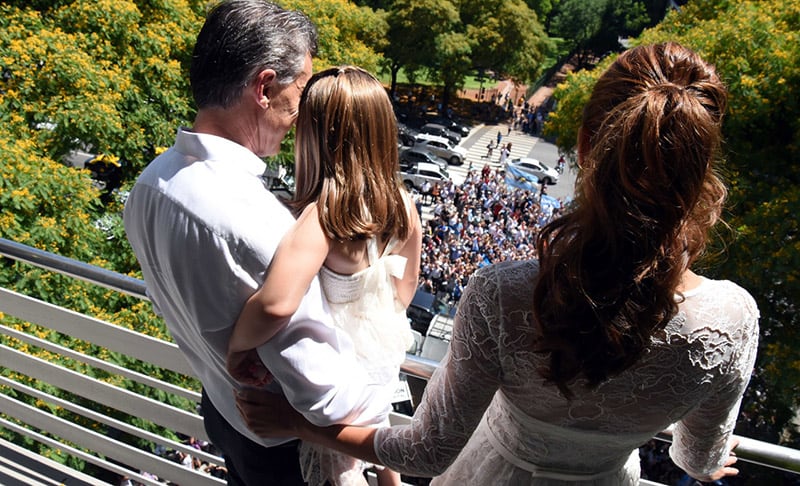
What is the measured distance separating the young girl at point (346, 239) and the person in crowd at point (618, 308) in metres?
0.27

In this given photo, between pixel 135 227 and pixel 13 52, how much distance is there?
7.86 m

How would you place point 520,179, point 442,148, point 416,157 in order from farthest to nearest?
point 442,148
point 416,157
point 520,179

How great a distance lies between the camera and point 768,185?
8.62 metres

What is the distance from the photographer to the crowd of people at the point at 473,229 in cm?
1498

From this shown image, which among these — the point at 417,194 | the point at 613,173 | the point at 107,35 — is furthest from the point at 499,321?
the point at 417,194

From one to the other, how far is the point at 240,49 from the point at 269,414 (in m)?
0.68

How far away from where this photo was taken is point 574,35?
130ft

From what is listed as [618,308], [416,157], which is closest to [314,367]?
[618,308]

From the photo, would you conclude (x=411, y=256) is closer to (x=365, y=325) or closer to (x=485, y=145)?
(x=365, y=325)

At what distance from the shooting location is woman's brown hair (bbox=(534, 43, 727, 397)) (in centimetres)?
90

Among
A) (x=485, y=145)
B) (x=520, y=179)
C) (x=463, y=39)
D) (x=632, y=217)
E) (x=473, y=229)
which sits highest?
(x=632, y=217)

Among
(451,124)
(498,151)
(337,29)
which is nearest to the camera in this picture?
(337,29)

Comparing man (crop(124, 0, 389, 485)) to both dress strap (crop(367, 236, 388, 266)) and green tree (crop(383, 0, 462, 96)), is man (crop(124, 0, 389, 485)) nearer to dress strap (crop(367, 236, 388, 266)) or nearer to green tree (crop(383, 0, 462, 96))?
dress strap (crop(367, 236, 388, 266))

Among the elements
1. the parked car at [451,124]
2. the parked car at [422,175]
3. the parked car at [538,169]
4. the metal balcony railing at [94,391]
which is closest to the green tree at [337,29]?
the parked car at [422,175]
